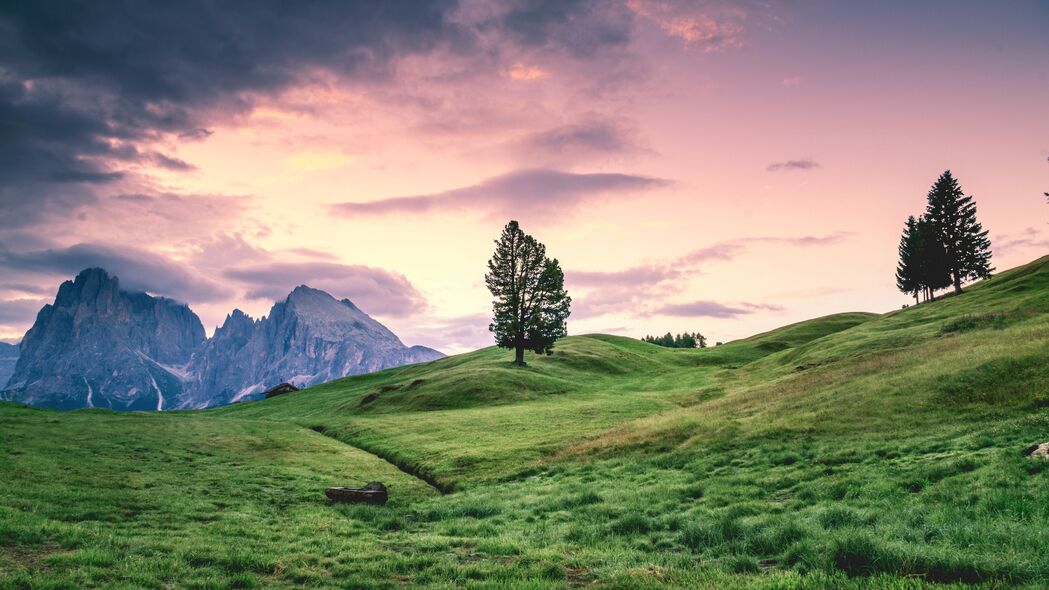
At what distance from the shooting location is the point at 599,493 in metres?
20.0

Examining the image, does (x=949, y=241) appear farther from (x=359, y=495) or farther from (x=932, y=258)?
(x=359, y=495)

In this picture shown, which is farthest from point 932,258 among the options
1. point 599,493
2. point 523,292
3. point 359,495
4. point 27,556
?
point 27,556

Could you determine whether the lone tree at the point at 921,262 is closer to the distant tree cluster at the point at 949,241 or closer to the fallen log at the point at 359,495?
the distant tree cluster at the point at 949,241

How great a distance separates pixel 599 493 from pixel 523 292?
6570 cm

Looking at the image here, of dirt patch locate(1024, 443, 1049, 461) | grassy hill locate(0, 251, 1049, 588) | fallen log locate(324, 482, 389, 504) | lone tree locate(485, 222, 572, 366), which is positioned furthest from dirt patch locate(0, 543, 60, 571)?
lone tree locate(485, 222, 572, 366)

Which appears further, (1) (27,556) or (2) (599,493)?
(2) (599,493)

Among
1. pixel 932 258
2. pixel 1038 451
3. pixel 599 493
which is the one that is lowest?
pixel 599 493

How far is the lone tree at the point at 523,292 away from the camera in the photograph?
84.4 m

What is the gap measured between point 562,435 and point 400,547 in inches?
924

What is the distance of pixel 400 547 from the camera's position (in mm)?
14727

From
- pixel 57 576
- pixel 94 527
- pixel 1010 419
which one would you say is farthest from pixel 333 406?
pixel 1010 419

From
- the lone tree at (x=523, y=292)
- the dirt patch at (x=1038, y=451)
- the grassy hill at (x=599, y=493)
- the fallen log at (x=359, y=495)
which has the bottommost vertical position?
the fallen log at (x=359, y=495)

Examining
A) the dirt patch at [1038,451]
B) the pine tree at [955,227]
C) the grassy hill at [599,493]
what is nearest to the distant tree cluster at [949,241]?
the pine tree at [955,227]

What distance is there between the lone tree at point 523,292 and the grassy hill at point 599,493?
123 feet
